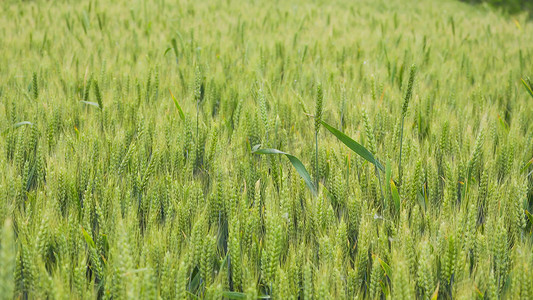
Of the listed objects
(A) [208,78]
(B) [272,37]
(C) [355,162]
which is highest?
(B) [272,37]

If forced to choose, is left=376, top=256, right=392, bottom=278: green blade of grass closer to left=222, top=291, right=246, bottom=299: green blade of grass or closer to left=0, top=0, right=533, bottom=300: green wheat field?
left=0, top=0, right=533, bottom=300: green wheat field

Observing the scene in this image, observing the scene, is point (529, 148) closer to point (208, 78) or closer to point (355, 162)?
point (355, 162)

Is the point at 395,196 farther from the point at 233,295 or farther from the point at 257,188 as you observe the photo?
the point at 233,295

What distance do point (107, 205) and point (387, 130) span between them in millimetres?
1061

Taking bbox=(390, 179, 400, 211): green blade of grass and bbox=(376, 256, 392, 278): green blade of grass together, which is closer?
bbox=(376, 256, 392, 278): green blade of grass

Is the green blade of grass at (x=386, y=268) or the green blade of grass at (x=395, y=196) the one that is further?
the green blade of grass at (x=395, y=196)

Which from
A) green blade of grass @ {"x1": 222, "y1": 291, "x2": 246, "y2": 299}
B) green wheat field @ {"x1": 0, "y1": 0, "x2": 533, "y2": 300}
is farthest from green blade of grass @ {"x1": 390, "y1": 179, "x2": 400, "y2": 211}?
green blade of grass @ {"x1": 222, "y1": 291, "x2": 246, "y2": 299}

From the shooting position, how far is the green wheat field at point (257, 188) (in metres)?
0.83

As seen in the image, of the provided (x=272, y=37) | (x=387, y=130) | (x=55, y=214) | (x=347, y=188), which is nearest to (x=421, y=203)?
(x=347, y=188)

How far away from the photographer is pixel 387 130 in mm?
1602

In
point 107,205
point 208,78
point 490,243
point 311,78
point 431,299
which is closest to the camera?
point 431,299

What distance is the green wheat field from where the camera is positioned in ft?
2.72

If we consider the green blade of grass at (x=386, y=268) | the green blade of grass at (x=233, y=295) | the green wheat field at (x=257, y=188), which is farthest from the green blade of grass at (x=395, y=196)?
the green blade of grass at (x=233, y=295)

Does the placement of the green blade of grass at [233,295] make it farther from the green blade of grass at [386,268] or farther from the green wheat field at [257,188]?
the green blade of grass at [386,268]
